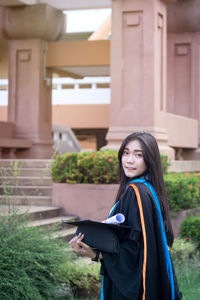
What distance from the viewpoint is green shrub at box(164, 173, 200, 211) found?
8.09 m

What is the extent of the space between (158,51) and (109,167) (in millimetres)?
3082

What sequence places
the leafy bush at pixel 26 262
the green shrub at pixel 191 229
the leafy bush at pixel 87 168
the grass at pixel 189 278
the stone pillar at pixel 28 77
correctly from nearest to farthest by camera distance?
the leafy bush at pixel 26 262
the grass at pixel 189 278
the green shrub at pixel 191 229
the leafy bush at pixel 87 168
the stone pillar at pixel 28 77

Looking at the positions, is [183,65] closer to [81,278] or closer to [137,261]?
[81,278]

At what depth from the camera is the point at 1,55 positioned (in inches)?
637

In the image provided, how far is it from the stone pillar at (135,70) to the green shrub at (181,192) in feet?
4.12

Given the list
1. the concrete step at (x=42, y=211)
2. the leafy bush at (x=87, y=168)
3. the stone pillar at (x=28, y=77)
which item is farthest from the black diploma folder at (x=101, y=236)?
the stone pillar at (x=28, y=77)

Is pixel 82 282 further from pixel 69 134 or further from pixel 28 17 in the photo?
pixel 69 134

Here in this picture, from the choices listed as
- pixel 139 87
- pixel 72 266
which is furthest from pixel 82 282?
pixel 139 87

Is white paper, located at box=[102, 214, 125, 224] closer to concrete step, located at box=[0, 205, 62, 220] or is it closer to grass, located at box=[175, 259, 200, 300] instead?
grass, located at box=[175, 259, 200, 300]

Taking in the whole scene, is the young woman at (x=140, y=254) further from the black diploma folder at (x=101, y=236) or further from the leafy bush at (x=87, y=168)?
the leafy bush at (x=87, y=168)

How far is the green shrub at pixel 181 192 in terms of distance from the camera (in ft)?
26.5

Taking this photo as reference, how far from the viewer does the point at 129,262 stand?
2777 mm

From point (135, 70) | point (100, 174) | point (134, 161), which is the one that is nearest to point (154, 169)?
point (134, 161)

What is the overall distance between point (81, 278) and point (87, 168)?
9.78 ft
